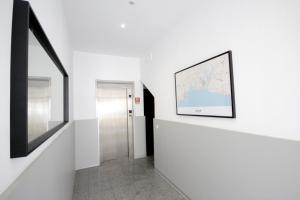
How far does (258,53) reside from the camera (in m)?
1.35

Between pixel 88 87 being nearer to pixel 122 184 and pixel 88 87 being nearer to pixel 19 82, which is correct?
pixel 122 184

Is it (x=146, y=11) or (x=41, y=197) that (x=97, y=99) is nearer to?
(x=146, y=11)

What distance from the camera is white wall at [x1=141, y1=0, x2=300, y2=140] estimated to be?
1.14 m

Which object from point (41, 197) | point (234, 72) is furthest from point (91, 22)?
point (41, 197)

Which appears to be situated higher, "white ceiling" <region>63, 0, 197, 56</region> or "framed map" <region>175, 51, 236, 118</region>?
"white ceiling" <region>63, 0, 197, 56</region>

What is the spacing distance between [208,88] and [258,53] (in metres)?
0.64

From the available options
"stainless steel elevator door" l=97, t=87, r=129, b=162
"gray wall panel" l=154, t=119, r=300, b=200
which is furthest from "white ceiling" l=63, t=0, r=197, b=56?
"gray wall panel" l=154, t=119, r=300, b=200

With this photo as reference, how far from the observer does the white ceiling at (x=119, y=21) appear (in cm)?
203

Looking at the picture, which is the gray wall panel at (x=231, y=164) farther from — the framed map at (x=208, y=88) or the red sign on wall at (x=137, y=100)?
the red sign on wall at (x=137, y=100)

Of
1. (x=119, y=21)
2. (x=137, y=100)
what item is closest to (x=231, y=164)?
(x=119, y=21)

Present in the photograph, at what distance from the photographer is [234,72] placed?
1.56 metres

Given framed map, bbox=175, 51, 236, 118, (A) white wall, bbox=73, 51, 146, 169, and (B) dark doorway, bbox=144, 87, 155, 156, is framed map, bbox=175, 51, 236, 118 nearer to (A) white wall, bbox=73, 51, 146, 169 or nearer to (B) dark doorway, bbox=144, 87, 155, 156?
(B) dark doorway, bbox=144, 87, 155, 156

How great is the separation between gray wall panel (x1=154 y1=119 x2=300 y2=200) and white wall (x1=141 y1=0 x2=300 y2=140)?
0.11 metres

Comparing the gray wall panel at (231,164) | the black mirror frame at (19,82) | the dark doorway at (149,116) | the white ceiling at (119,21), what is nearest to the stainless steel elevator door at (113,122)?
the dark doorway at (149,116)
